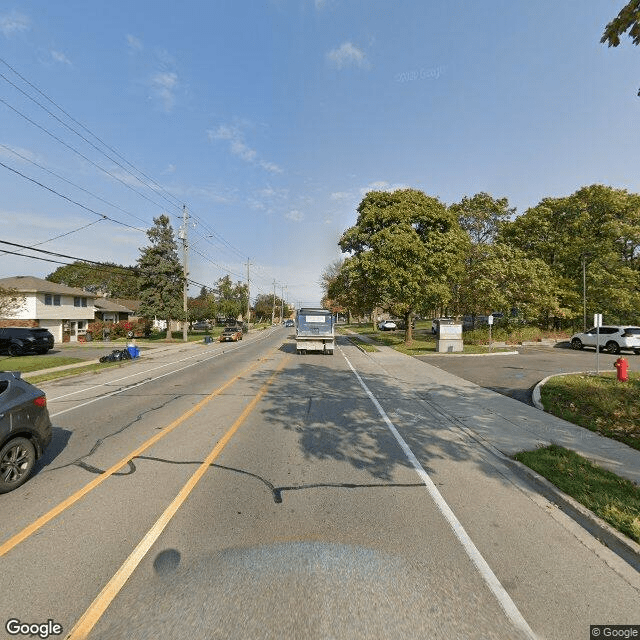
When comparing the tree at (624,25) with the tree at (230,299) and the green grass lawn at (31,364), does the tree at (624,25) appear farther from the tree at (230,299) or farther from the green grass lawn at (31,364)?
the tree at (230,299)

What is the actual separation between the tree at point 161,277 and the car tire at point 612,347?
119 feet

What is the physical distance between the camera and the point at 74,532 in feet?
12.7

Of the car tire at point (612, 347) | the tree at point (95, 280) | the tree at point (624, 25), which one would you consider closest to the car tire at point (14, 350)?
the tree at point (624, 25)

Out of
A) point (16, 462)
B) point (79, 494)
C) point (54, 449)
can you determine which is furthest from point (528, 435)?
point (54, 449)

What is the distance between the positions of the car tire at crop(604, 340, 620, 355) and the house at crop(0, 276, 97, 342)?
147 feet

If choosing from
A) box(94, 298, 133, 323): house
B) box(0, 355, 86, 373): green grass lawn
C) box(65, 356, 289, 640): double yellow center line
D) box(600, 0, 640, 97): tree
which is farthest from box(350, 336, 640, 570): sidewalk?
box(94, 298, 133, 323): house

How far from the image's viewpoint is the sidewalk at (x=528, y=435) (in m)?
4.16

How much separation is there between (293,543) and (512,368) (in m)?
15.6

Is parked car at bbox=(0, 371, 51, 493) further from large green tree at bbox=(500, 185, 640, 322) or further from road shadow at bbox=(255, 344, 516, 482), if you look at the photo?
large green tree at bbox=(500, 185, 640, 322)

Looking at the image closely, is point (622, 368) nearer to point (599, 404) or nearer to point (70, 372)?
point (599, 404)

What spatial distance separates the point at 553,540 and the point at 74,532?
16.6 feet

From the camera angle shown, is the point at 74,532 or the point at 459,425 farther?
the point at 459,425

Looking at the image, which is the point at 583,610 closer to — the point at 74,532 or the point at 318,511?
the point at 318,511

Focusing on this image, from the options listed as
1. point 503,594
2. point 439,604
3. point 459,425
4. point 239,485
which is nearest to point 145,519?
point 239,485
